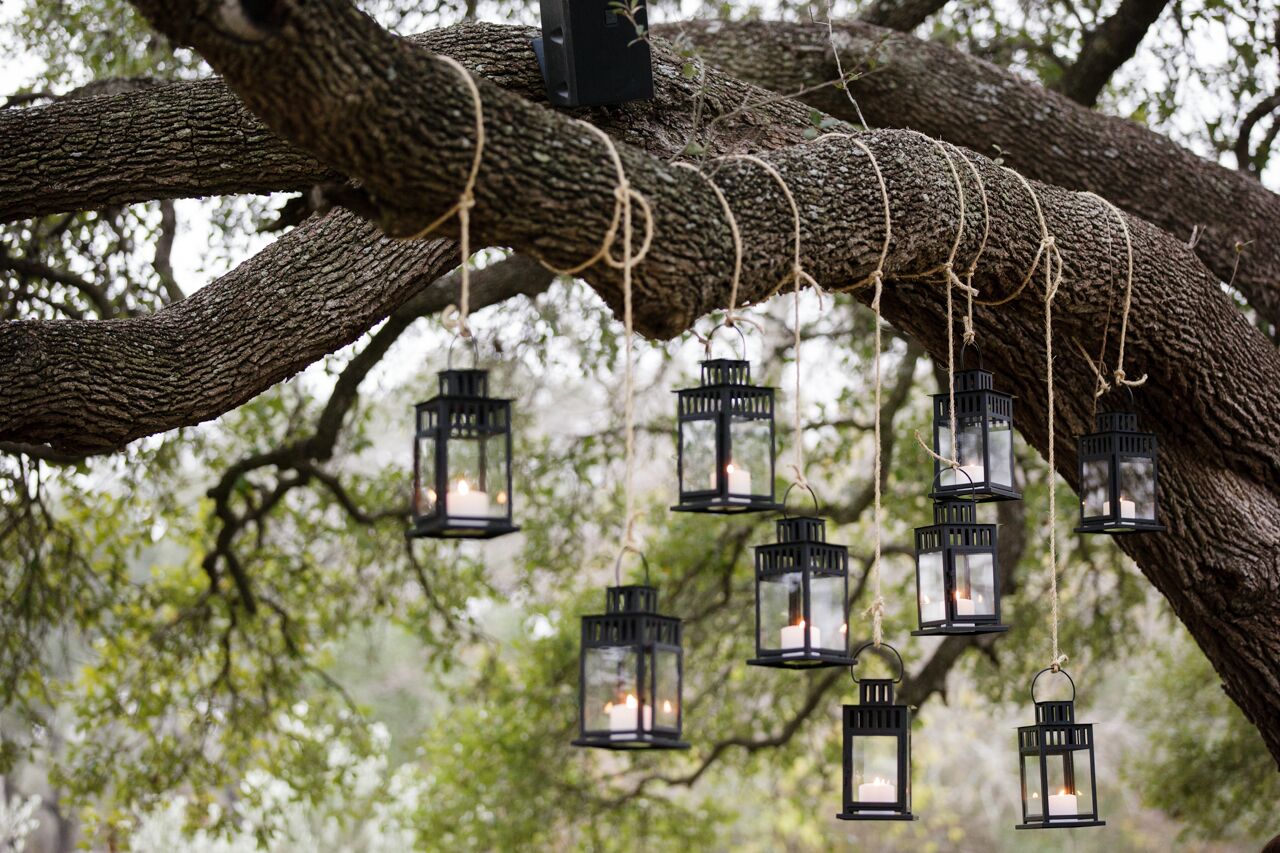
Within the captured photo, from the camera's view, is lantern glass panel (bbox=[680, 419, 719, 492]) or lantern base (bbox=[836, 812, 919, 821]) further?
lantern base (bbox=[836, 812, 919, 821])

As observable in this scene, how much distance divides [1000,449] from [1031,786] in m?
0.76

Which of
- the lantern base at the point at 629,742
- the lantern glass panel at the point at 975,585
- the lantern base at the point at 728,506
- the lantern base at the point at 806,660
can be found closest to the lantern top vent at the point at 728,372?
the lantern base at the point at 728,506

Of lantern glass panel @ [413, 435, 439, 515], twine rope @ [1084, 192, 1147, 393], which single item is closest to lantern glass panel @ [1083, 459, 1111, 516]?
twine rope @ [1084, 192, 1147, 393]

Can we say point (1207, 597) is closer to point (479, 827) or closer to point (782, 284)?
point (782, 284)

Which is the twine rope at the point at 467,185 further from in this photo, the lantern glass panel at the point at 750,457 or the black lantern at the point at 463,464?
the lantern glass panel at the point at 750,457

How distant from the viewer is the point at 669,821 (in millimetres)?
7305

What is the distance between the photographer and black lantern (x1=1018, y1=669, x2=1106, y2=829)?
123 inches

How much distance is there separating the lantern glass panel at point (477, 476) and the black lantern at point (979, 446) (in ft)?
3.62

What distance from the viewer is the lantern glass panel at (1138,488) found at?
3.24 meters

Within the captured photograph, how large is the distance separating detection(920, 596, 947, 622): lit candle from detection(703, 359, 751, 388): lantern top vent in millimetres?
740

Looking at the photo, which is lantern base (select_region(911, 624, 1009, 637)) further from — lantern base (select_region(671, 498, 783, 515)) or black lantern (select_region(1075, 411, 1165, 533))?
lantern base (select_region(671, 498, 783, 515))

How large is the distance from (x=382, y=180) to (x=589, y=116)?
1387 mm

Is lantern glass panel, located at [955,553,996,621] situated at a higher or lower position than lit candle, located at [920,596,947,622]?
higher

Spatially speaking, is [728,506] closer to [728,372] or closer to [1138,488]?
[728,372]
